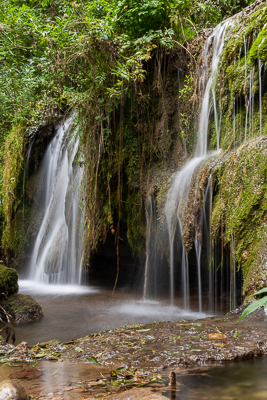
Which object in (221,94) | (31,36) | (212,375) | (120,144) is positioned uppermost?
(31,36)

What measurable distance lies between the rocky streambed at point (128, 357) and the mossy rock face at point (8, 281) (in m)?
2.00

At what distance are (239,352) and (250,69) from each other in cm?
440

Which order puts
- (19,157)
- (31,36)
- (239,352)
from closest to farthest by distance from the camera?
(239,352) → (31,36) → (19,157)

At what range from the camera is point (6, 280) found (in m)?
4.89

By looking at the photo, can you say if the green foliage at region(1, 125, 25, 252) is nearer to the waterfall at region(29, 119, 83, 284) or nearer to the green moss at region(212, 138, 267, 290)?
the waterfall at region(29, 119, 83, 284)

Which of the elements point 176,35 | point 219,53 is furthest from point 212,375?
point 176,35

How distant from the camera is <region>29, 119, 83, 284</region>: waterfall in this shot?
8113 mm

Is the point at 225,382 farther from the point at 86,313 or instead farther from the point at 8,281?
the point at 8,281

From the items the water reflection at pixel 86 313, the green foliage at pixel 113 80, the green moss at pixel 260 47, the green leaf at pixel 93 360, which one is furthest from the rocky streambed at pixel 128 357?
the green moss at pixel 260 47

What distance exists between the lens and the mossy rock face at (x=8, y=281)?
4.83 meters

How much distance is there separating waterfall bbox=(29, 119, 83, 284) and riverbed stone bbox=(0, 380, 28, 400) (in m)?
5.63

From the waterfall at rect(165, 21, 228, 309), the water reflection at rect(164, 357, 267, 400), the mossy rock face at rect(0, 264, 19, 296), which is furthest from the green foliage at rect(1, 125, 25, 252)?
the water reflection at rect(164, 357, 267, 400)

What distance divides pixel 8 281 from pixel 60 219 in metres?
4.00

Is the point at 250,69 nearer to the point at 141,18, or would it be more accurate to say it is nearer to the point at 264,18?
the point at 264,18
